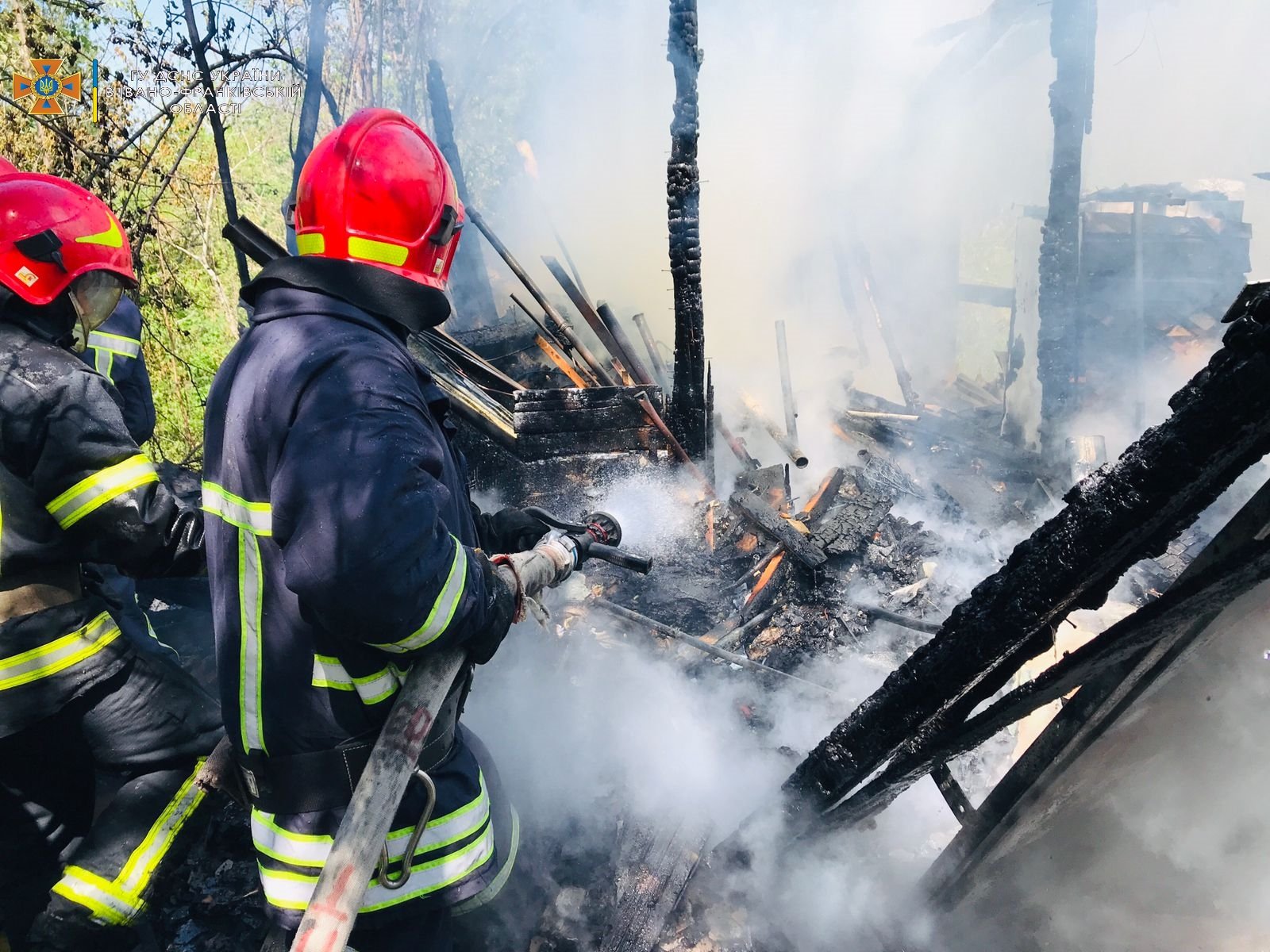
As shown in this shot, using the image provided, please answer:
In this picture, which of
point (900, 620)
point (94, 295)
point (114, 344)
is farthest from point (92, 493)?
point (900, 620)

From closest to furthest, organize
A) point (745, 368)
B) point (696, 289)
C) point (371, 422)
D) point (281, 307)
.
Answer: point (371, 422) < point (281, 307) < point (696, 289) < point (745, 368)

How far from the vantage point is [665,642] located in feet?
16.0

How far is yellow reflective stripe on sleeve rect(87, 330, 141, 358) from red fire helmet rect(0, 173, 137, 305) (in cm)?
74

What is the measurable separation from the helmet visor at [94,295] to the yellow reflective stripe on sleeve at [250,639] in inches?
70.4

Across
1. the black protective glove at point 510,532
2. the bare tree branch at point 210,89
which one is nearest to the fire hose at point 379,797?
the black protective glove at point 510,532

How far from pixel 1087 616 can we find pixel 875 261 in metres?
12.0

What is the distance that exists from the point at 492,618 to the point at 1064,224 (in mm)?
9535

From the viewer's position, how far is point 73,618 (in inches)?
106

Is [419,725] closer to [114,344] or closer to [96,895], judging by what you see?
[96,895]

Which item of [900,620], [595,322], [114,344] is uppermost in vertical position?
[114,344]

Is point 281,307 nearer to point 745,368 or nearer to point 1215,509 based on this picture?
point 1215,509

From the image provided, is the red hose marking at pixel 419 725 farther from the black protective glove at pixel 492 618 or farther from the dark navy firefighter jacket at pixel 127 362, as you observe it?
the dark navy firefighter jacket at pixel 127 362

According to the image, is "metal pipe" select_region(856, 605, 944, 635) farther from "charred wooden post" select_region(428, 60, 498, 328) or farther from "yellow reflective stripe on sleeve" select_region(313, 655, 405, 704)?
"charred wooden post" select_region(428, 60, 498, 328)

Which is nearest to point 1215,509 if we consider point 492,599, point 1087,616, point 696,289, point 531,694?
point 1087,616
